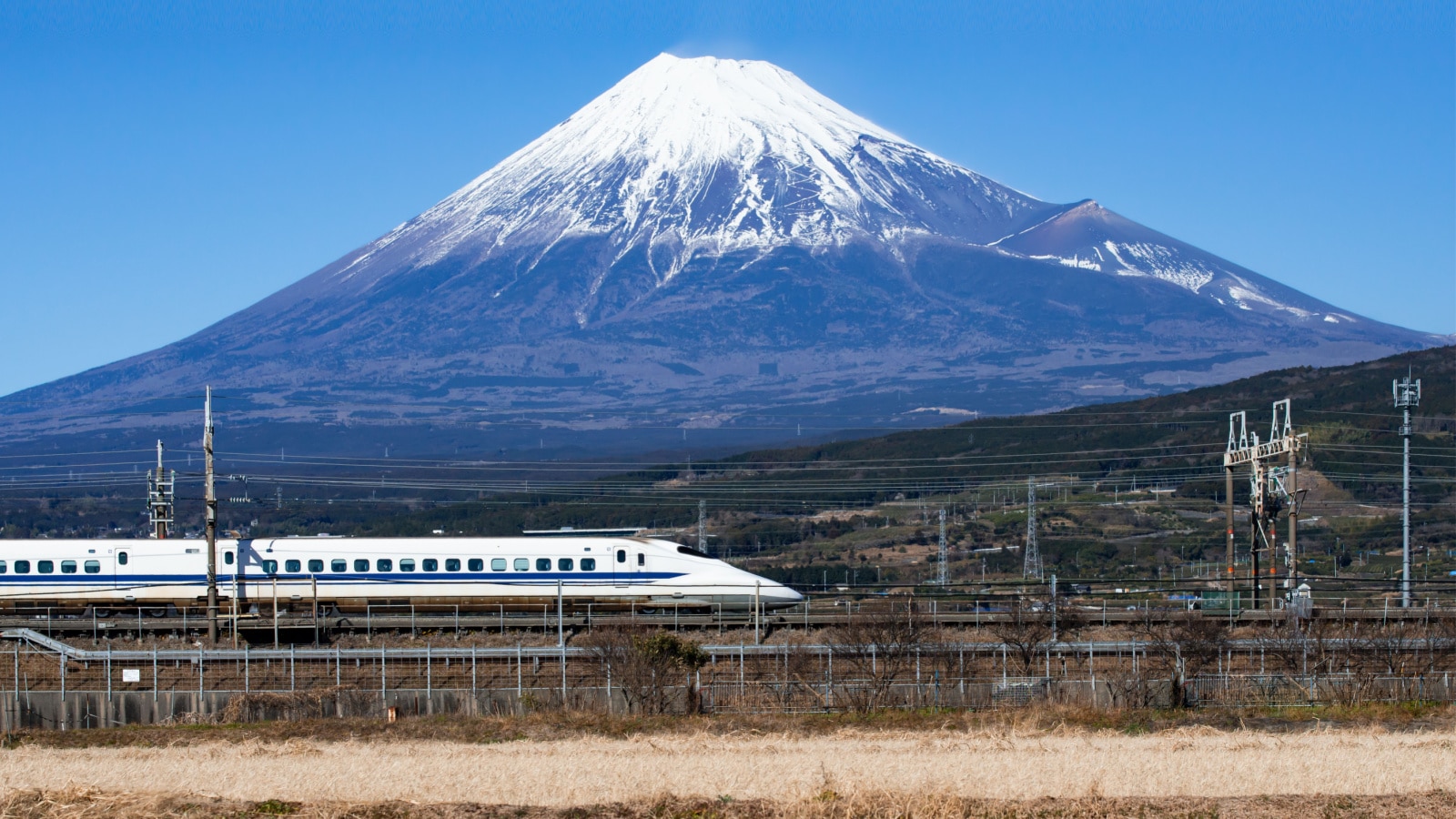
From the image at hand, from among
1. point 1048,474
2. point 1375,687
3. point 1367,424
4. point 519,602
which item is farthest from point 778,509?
point 1375,687

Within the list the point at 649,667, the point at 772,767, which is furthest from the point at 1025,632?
the point at 772,767

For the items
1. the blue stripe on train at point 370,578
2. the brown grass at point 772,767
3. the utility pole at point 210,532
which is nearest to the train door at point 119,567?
the blue stripe on train at point 370,578

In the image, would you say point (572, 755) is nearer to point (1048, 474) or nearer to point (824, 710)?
point (824, 710)

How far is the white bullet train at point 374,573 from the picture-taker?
184 feet

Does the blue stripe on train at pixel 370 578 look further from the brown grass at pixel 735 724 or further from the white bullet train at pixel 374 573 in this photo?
the brown grass at pixel 735 724

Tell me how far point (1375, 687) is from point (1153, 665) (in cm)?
634

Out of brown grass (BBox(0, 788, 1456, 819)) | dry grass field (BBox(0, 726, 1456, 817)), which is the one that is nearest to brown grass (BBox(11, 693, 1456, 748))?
dry grass field (BBox(0, 726, 1456, 817))

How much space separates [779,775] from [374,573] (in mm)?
28216

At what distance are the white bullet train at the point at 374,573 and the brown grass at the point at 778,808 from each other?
87.7 feet

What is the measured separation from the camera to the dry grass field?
28672mm

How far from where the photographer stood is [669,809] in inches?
1129

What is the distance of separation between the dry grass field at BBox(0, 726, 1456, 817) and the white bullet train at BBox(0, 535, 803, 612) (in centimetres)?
1808

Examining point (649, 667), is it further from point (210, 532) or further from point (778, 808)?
point (210, 532)

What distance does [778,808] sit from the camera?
2825 cm
